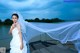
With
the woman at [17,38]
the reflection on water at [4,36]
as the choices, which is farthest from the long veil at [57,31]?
the reflection on water at [4,36]

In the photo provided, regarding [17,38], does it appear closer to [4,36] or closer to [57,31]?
[57,31]

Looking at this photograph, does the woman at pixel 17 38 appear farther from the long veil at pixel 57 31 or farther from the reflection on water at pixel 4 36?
the reflection on water at pixel 4 36

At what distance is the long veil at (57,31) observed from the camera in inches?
144

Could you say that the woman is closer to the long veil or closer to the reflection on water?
the long veil

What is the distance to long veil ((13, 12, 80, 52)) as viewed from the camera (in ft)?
12.0

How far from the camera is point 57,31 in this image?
3727 mm

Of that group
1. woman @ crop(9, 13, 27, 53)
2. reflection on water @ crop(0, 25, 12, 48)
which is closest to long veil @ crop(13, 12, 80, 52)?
woman @ crop(9, 13, 27, 53)

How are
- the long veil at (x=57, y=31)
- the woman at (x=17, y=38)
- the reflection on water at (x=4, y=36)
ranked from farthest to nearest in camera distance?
the reflection on water at (x=4, y=36)
the long veil at (x=57, y=31)
the woman at (x=17, y=38)

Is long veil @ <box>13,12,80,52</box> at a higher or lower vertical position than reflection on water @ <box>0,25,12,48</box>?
higher

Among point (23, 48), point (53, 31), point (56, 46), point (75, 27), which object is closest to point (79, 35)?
point (75, 27)

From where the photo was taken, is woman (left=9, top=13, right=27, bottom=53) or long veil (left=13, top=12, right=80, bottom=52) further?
long veil (left=13, top=12, right=80, bottom=52)

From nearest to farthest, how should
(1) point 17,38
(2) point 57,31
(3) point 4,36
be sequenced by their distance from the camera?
(1) point 17,38 → (2) point 57,31 → (3) point 4,36

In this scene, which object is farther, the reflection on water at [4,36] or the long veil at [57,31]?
the reflection on water at [4,36]

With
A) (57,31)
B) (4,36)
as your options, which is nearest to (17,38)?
(57,31)
